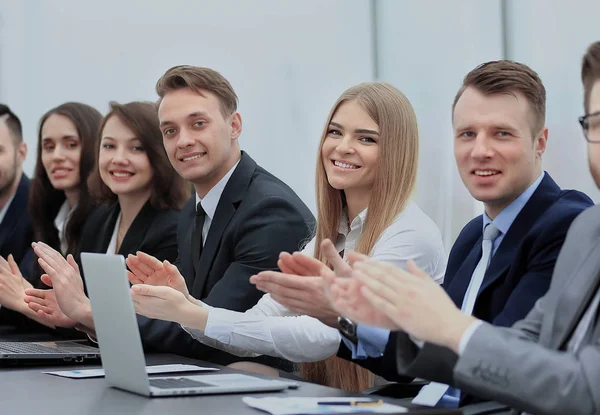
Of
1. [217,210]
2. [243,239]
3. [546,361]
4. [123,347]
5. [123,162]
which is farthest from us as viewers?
[123,162]

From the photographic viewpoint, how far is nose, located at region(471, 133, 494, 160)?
2.33 m

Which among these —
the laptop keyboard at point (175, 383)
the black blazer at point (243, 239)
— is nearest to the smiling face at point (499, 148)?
the laptop keyboard at point (175, 383)

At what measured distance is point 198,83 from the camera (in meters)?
3.58

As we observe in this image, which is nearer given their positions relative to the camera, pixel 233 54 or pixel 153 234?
pixel 153 234

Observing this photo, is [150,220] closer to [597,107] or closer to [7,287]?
[7,287]

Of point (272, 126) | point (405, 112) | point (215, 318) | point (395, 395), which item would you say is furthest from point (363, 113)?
point (272, 126)

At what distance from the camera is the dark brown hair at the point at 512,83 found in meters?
2.35

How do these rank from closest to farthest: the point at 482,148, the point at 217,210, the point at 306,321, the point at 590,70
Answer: the point at 590,70
the point at 482,148
the point at 306,321
the point at 217,210

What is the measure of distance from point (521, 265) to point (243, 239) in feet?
4.26

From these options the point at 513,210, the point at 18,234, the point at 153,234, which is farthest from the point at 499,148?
the point at 18,234

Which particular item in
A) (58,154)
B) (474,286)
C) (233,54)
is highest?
(233,54)

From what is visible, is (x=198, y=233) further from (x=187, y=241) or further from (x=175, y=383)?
(x=175, y=383)

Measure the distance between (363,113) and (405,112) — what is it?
14 centimetres

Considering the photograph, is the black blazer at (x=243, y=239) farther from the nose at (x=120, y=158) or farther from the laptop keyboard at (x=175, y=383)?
the laptop keyboard at (x=175, y=383)
